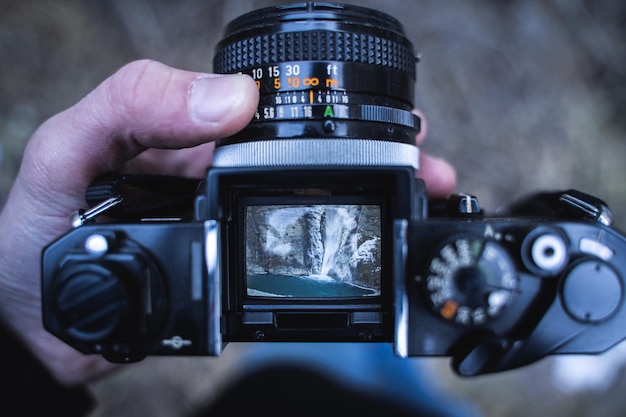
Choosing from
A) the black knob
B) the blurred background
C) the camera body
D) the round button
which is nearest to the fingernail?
the camera body

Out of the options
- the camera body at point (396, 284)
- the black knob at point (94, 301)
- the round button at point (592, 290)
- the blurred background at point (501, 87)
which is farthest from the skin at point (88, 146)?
the blurred background at point (501, 87)

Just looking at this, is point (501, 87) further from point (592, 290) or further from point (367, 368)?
point (592, 290)

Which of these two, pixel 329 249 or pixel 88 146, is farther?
pixel 88 146

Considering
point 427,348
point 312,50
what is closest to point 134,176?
point 312,50

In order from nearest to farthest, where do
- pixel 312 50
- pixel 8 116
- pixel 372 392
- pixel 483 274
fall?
1. pixel 483 274
2. pixel 312 50
3. pixel 372 392
4. pixel 8 116

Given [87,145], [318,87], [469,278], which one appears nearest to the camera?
[469,278]

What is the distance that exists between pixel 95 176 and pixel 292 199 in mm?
409

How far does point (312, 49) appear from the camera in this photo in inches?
30.5

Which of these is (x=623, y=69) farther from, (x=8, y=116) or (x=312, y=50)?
(x=8, y=116)

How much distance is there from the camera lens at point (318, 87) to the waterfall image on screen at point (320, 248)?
0.24 feet

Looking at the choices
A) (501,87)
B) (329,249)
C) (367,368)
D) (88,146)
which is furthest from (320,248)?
(501,87)

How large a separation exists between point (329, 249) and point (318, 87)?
0.75 ft

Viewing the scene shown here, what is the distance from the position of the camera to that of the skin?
0.16 feet

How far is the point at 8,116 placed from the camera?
1.69 meters
